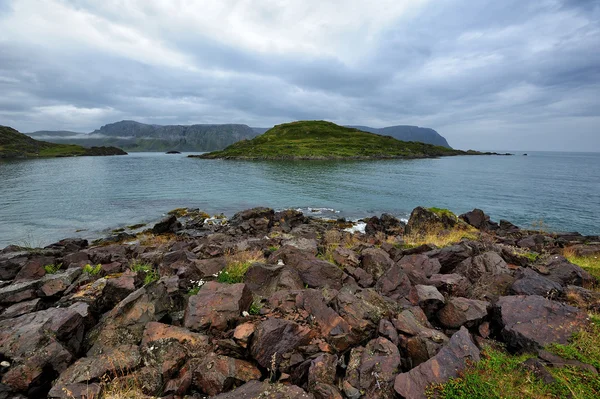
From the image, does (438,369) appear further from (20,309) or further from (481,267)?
(20,309)

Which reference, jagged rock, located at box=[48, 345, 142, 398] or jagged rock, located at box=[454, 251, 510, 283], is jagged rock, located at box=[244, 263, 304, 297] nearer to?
jagged rock, located at box=[48, 345, 142, 398]

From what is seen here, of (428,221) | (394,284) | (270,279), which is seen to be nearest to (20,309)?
(270,279)

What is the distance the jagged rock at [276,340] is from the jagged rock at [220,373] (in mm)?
292

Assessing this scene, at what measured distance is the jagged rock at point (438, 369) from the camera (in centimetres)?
528

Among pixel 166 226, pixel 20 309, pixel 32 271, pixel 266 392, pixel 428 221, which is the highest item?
pixel 266 392

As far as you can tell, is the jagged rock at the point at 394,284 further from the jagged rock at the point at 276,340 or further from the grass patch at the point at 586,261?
the grass patch at the point at 586,261

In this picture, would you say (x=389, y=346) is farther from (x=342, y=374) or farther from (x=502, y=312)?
(x=502, y=312)

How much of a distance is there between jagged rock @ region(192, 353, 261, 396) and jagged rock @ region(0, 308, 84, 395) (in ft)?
10.1

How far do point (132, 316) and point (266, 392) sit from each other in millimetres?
4238

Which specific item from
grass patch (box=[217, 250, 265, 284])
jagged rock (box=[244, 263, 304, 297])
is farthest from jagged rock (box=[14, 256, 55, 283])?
jagged rock (box=[244, 263, 304, 297])

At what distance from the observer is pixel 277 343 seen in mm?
6230

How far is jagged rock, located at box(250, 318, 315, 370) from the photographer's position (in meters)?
6.07

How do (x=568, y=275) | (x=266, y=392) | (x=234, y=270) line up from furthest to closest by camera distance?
(x=568, y=275) < (x=234, y=270) < (x=266, y=392)

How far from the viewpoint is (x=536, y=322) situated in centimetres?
673
